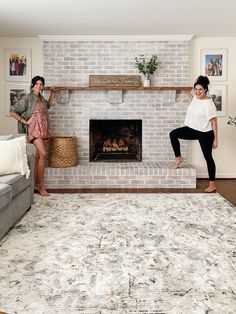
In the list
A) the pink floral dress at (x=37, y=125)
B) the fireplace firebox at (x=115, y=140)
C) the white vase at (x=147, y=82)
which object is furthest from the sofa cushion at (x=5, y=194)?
the white vase at (x=147, y=82)

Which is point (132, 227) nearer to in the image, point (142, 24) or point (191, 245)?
point (191, 245)

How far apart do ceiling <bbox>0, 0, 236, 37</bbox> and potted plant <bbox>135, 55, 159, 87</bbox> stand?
1.25 feet

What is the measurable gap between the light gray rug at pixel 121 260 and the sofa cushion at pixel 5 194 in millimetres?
302

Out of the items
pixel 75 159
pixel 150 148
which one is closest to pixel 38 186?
pixel 75 159

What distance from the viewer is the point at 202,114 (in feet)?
14.8

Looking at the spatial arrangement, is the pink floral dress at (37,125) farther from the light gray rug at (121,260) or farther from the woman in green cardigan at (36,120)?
the light gray rug at (121,260)

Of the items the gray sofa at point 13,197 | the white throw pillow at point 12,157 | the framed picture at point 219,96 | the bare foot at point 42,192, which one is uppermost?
the framed picture at point 219,96

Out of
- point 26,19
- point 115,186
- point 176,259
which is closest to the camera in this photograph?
point 176,259

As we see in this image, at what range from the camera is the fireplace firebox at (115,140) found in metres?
5.60

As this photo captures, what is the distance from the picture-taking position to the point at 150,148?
5.42m

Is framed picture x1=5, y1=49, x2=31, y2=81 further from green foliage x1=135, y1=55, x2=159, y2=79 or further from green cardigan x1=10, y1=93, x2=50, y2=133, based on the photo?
green foliage x1=135, y1=55, x2=159, y2=79

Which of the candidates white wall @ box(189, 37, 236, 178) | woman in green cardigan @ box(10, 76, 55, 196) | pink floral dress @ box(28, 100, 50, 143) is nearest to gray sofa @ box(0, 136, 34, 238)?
woman in green cardigan @ box(10, 76, 55, 196)

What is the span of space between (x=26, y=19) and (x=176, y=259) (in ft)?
11.7

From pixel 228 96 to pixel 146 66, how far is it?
4.61 feet
